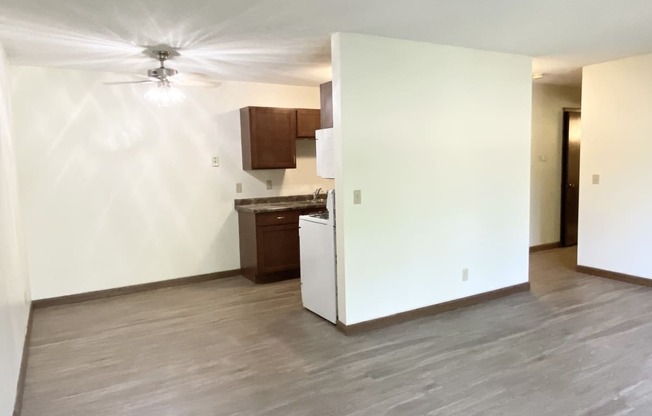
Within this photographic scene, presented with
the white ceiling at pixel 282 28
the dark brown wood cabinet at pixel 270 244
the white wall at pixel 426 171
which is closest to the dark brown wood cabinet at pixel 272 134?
the dark brown wood cabinet at pixel 270 244

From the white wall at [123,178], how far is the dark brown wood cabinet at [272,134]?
0.21 m

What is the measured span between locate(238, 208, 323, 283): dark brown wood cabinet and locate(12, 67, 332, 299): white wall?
349 millimetres

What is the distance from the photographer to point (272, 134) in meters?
5.35

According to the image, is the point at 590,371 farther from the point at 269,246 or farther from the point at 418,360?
the point at 269,246

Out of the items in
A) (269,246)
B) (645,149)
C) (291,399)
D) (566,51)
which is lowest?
(291,399)

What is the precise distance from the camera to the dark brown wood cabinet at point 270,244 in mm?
5055

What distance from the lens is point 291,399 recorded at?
260 cm

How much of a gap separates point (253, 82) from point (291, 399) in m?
3.87

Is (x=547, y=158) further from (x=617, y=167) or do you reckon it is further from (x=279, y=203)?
(x=279, y=203)

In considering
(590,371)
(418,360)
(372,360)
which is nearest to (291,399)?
(372,360)

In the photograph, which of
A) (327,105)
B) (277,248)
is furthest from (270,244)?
(327,105)

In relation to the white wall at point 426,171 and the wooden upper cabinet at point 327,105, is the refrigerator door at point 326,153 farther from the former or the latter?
the white wall at point 426,171

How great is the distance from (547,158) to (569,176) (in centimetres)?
47

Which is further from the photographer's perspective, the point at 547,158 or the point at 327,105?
the point at 547,158
